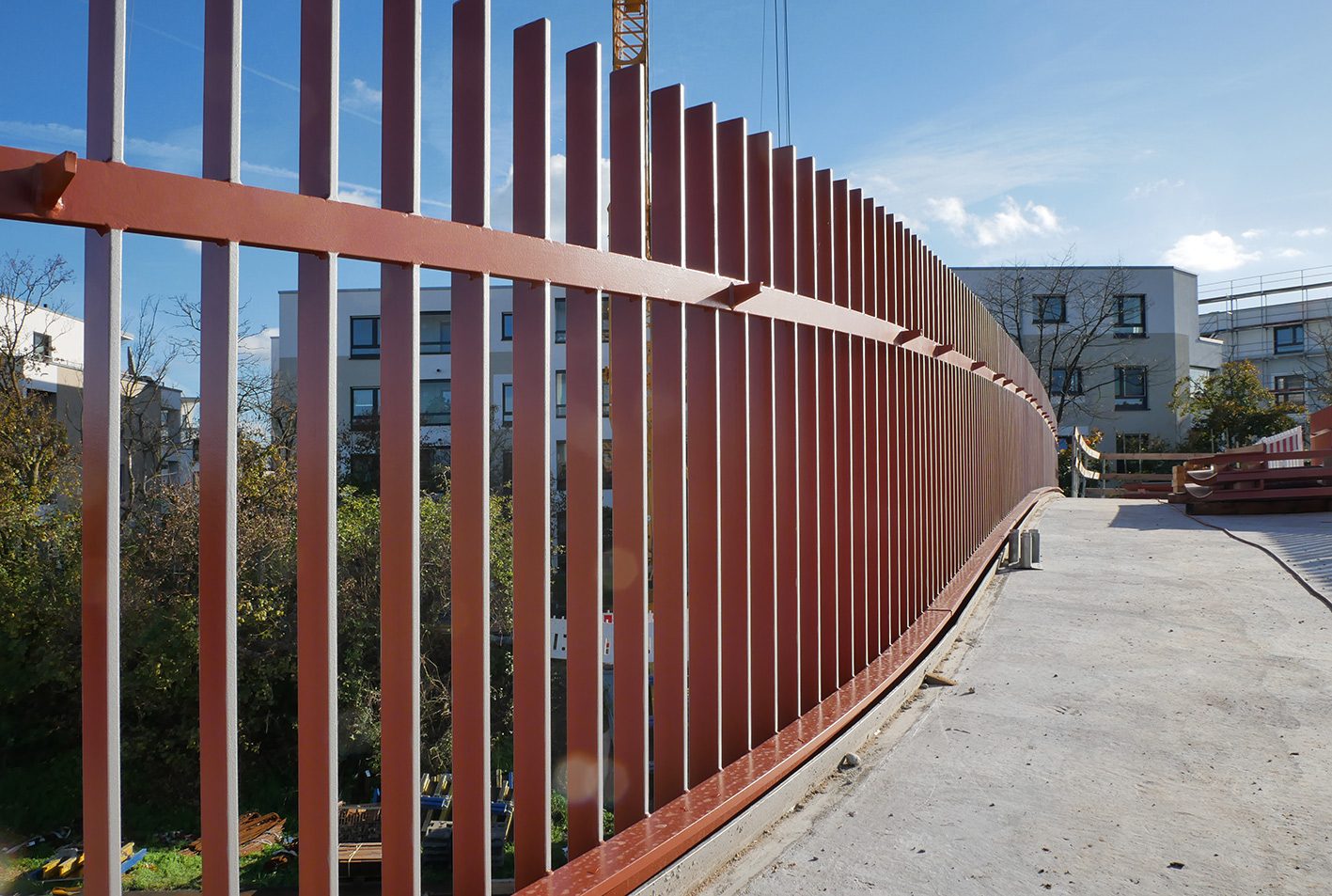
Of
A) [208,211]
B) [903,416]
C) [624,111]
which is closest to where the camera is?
[208,211]

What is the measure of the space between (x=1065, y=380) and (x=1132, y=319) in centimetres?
515

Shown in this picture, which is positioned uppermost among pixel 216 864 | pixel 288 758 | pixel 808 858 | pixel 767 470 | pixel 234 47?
pixel 234 47

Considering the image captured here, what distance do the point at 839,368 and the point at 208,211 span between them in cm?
297

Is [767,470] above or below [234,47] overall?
below

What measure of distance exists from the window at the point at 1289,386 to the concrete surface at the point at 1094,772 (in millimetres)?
57940

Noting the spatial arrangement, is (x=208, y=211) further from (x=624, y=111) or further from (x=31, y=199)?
(x=624, y=111)

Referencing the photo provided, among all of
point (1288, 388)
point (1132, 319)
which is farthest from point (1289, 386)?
point (1132, 319)

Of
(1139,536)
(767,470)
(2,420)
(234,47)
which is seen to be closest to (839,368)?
(767,470)

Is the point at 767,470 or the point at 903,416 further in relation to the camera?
the point at 903,416

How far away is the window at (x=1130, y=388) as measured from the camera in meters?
47.1

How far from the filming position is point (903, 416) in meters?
5.31

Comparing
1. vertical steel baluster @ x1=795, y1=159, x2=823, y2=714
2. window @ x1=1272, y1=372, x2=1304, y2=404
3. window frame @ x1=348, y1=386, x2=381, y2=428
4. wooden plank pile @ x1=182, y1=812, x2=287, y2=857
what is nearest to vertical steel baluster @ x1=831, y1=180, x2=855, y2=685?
vertical steel baluster @ x1=795, y1=159, x2=823, y2=714

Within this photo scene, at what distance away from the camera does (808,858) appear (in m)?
2.68

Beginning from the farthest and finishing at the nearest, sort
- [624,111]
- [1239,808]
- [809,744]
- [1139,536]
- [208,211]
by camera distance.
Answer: [1139,536]
[809,744]
[1239,808]
[624,111]
[208,211]
